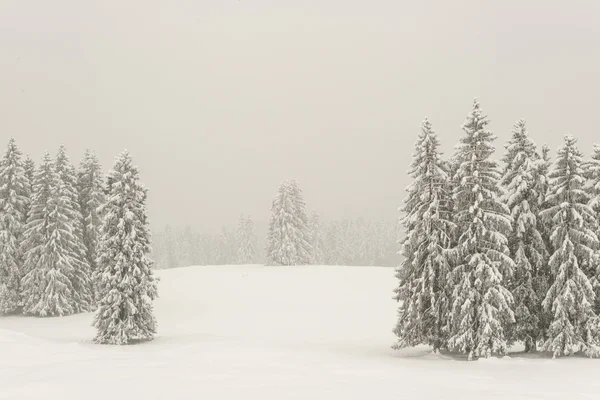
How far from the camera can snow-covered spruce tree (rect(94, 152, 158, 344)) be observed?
90.5ft

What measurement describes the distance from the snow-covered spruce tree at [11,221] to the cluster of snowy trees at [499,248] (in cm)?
3476

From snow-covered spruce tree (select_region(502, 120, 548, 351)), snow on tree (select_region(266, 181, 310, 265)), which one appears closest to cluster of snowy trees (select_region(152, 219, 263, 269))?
snow on tree (select_region(266, 181, 310, 265))

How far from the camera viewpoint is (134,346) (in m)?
26.2

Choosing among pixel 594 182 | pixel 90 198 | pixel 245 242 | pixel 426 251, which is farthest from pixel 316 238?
pixel 594 182

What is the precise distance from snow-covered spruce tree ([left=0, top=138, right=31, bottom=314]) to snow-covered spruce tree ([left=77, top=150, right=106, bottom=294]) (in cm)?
478

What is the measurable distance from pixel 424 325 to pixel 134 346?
52.5 ft

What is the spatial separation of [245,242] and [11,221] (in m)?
65.2

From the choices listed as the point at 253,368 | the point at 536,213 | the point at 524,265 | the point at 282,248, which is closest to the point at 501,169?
the point at 536,213

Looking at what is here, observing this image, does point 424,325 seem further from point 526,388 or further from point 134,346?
point 134,346

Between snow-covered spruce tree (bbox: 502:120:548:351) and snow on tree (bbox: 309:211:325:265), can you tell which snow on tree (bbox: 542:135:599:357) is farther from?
snow on tree (bbox: 309:211:325:265)

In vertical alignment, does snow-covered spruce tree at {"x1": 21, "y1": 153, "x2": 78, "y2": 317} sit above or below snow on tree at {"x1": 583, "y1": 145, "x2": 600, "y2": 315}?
below

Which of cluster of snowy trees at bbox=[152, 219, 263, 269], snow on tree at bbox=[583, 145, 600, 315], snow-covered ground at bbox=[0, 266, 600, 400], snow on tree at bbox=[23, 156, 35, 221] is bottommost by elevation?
snow-covered ground at bbox=[0, 266, 600, 400]

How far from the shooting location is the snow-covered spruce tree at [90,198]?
45.6 metres

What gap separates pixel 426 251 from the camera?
25594mm
